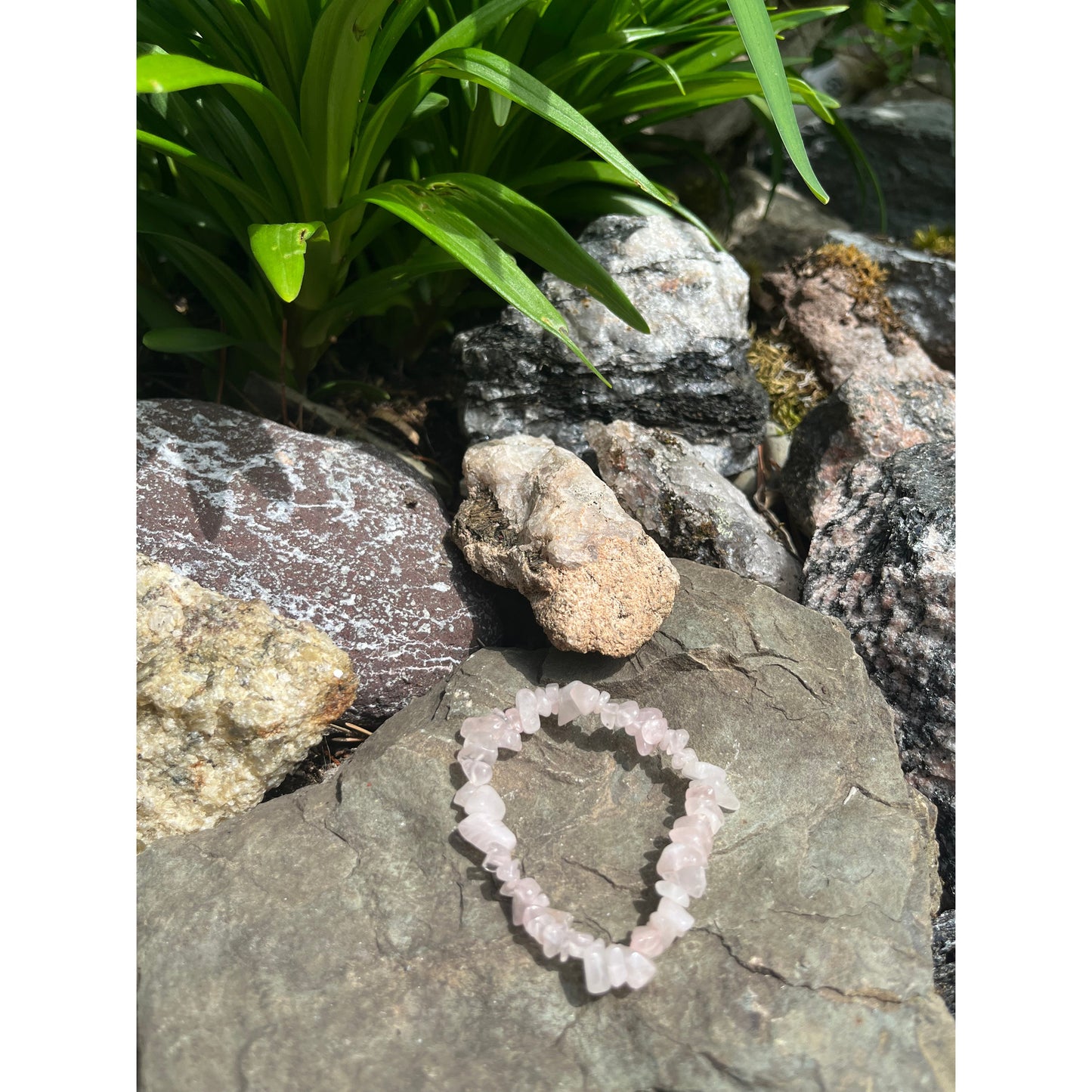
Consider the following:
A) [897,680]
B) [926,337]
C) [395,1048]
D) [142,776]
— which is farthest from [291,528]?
[926,337]

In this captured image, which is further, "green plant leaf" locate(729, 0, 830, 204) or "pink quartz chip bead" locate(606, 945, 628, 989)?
"green plant leaf" locate(729, 0, 830, 204)

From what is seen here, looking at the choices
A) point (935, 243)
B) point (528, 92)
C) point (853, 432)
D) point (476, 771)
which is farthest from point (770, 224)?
point (476, 771)

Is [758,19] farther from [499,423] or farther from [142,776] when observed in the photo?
[142,776]

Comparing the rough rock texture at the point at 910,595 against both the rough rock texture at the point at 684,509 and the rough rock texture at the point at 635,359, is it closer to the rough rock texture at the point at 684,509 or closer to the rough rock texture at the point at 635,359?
the rough rock texture at the point at 684,509

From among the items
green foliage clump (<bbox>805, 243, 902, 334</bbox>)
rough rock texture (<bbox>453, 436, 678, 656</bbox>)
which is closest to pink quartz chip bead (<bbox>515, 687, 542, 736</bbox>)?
rough rock texture (<bbox>453, 436, 678, 656</bbox>)

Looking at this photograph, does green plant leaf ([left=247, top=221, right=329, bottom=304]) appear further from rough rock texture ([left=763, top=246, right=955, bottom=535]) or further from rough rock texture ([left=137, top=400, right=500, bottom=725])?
rough rock texture ([left=763, top=246, right=955, bottom=535])

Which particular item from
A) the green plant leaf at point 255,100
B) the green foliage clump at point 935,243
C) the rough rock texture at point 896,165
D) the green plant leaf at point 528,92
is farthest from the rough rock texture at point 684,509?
the rough rock texture at point 896,165

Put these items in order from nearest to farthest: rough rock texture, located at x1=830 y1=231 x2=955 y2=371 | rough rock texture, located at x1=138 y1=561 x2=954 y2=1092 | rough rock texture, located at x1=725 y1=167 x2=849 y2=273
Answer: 1. rough rock texture, located at x1=138 y1=561 x2=954 y2=1092
2. rough rock texture, located at x1=830 y1=231 x2=955 y2=371
3. rough rock texture, located at x1=725 y1=167 x2=849 y2=273
